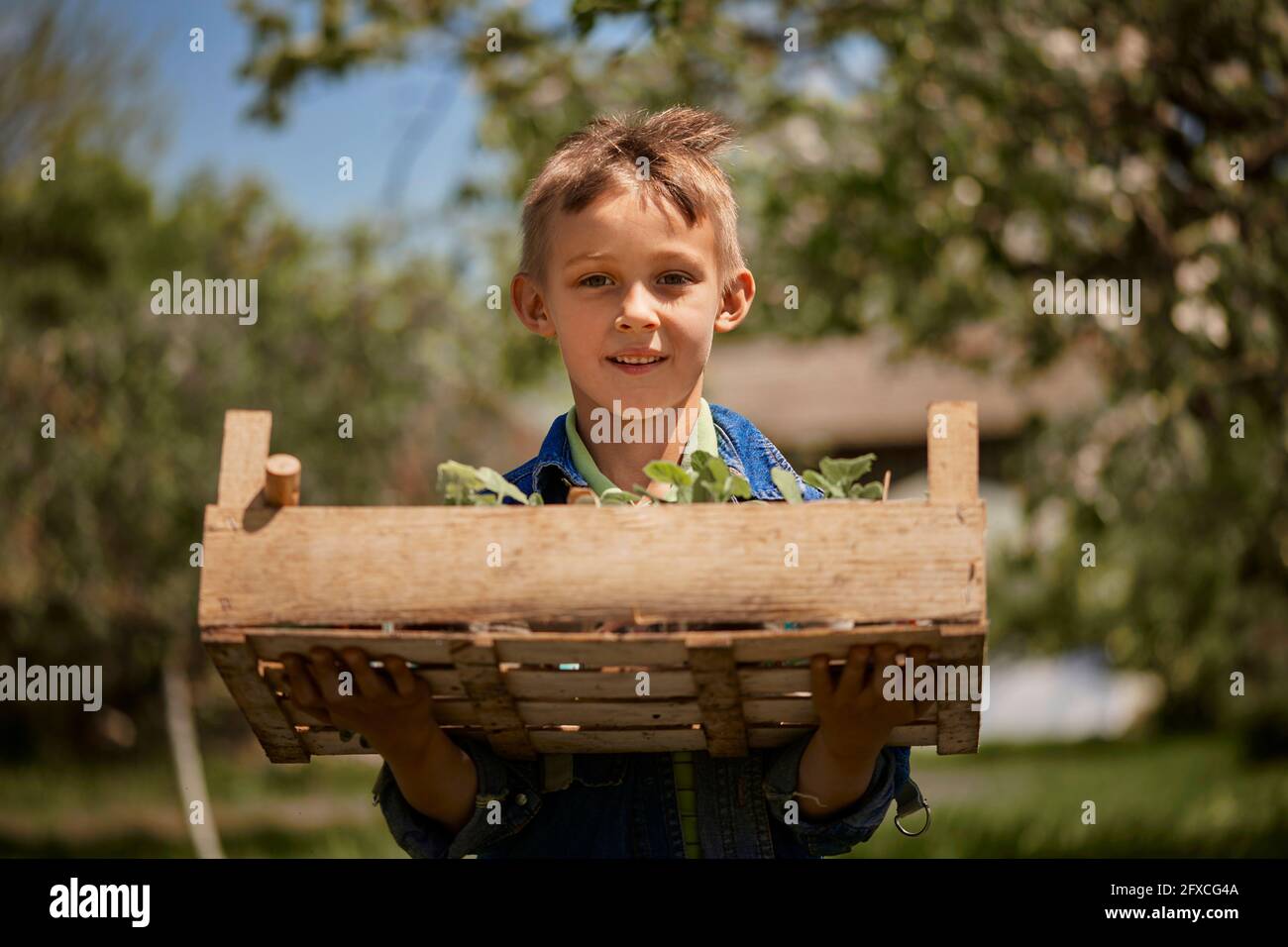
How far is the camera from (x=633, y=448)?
2.59m

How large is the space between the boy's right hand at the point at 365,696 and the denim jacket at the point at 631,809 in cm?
21

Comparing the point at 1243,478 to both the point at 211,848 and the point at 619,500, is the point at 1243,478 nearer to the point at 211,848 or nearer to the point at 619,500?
the point at 619,500

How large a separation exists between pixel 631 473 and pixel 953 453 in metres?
0.68

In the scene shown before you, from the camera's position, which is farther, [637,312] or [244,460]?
[637,312]

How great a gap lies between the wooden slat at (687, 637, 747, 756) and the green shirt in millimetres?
180

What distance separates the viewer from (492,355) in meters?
11.6

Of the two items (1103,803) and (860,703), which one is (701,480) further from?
(1103,803)

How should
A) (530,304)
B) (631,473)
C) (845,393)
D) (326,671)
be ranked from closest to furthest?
1. (326,671)
2. (631,473)
3. (530,304)
4. (845,393)

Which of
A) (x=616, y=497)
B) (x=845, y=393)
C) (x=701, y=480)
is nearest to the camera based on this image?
(x=701, y=480)

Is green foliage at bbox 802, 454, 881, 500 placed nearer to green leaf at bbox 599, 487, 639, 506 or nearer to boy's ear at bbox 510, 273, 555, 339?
green leaf at bbox 599, 487, 639, 506

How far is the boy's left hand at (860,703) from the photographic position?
2.07 metres

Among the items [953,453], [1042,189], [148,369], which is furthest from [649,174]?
[148,369]

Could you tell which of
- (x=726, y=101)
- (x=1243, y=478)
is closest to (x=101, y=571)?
(x=726, y=101)

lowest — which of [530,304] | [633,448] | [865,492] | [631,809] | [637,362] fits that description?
[631,809]
